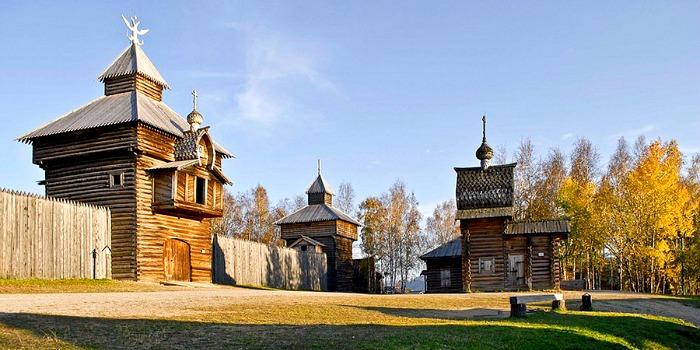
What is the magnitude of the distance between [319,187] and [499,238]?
21.4 meters

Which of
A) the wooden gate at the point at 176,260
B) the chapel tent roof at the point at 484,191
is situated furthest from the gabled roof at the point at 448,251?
the wooden gate at the point at 176,260

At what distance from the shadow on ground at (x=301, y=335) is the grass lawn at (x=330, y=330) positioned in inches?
0.6

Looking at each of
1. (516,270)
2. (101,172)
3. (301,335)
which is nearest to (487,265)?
(516,270)

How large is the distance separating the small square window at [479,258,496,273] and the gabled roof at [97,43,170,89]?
2024cm

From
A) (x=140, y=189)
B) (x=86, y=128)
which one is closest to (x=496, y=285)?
(x=140, y=189)

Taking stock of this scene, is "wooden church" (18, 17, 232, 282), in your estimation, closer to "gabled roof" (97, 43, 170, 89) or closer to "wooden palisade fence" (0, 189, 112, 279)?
"gabled roof" (97, 43, 170, 89)

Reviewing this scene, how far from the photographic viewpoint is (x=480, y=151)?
40719mm

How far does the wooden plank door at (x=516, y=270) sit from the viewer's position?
3734 centimetres

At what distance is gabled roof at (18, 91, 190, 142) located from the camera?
1161 inches

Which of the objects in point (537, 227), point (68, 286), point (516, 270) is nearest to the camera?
point (68, 286)

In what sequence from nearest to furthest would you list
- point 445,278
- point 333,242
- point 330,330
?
1. point 330,330
2. point 445,278
3. point 333,242

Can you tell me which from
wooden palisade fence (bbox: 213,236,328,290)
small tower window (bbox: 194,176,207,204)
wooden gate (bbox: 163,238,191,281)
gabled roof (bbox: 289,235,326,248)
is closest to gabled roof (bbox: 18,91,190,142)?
small tower window (bbox: 194,176,207,204)

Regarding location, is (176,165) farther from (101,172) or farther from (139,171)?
(101,172)

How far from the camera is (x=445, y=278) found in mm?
44281
